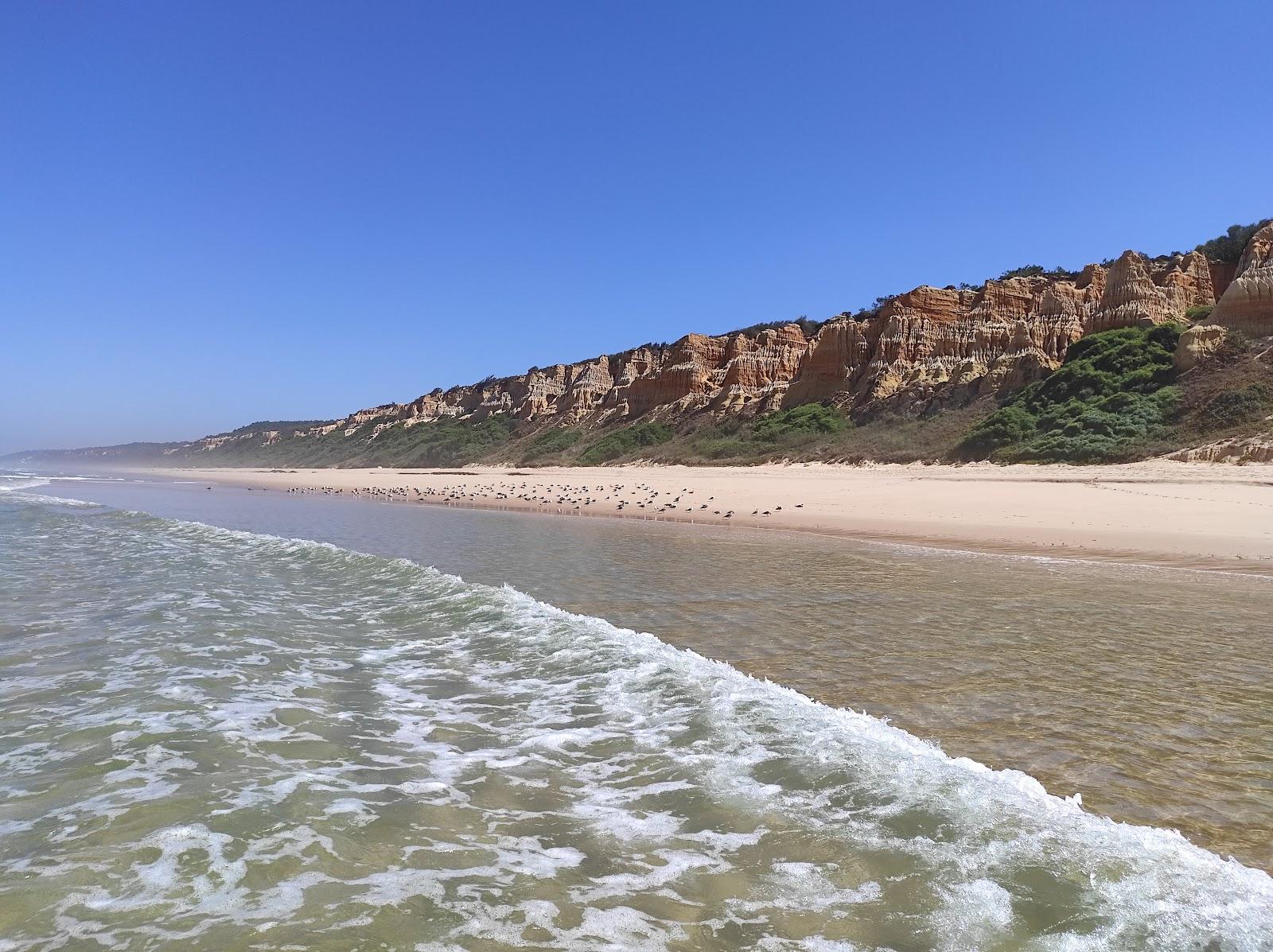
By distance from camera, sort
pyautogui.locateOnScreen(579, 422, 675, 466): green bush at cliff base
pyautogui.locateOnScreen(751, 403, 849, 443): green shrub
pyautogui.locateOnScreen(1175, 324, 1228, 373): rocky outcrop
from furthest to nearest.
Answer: pyautogui.locateOnScreen(579, 422, 675, 466): green bush at cliff base → pyautogui.locateOnScreen(751, 403, 849, 443): green shrub → pyautogui.locateOnScreen(1175, 324, 1228, 373): rocky outcrop

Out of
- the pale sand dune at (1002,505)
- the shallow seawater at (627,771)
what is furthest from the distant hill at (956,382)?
the shallow seawater at (627,771)

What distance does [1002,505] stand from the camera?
62.4 feet

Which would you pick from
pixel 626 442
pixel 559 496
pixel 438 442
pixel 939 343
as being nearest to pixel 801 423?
pixel 939 343

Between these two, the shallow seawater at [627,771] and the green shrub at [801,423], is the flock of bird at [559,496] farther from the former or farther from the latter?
the green shrub at [801,423]

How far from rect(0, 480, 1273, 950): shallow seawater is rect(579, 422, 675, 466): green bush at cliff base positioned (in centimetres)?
4838

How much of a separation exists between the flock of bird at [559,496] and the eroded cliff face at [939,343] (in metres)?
21.0

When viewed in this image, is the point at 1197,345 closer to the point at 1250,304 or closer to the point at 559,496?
the point at 1250,304

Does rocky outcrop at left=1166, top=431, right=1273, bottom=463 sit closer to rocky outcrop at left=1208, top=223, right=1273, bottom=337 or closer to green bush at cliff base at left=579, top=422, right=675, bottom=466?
rocky outcrop at left=1208, top=223, right=1273, bottom=337

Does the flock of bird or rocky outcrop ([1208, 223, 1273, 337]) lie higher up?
rocky outcrop ([1208, 223, 1273, 337])

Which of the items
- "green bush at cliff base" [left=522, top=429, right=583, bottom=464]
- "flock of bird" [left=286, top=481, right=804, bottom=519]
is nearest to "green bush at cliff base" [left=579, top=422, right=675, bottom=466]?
"green bush at cliff base" [left=522, top=429, right=583, bottom=464]

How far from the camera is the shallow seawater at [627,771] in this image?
2.88m

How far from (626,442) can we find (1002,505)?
41.6m

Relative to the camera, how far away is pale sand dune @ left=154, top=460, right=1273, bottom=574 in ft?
43.3

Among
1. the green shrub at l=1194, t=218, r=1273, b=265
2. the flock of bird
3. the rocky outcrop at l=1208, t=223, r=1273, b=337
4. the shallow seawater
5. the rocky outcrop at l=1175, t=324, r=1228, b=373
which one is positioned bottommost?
the shallow seawater
